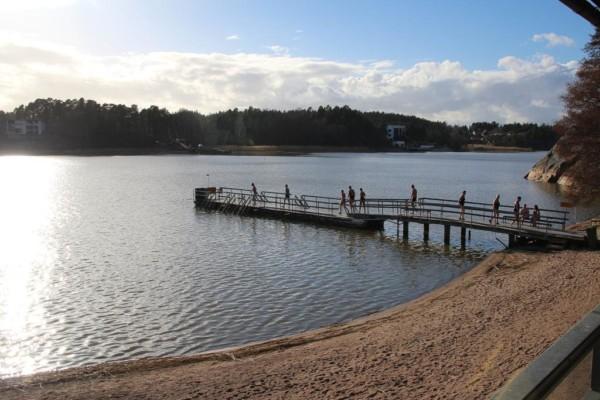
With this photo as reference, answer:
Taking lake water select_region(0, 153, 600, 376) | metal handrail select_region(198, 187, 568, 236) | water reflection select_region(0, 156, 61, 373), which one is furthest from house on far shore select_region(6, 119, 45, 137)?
metal handrail select_region(198, 187, 568, 236)

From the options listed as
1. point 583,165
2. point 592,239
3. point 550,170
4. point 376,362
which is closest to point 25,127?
point 550,170

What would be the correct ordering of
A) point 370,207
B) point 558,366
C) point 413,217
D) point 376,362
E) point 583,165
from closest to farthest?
point 558,366, point 376,362, point 583,165, point 413,217, point 370,207

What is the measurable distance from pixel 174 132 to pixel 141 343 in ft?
614

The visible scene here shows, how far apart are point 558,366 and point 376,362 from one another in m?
10.4

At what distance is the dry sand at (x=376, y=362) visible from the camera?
432 inches

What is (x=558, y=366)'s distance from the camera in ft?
8.59

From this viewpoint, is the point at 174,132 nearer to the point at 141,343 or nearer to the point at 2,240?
the point at 2,240

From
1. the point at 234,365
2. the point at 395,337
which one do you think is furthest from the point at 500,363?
the point at 234,365

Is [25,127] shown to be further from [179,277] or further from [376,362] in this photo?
[376,362]

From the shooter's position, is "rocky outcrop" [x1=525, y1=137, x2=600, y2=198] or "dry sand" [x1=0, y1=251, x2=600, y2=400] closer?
"dry sand" [x1=0, y1=251, x2=600, y2=400]

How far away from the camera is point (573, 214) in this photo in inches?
1718

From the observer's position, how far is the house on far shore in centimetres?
18975

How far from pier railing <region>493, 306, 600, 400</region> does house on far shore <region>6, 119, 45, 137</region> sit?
20586 cm

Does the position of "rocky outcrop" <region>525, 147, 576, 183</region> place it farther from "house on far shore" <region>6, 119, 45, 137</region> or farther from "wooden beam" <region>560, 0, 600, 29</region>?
"house on far shore" <region>6, 119, 45, 137</region>
